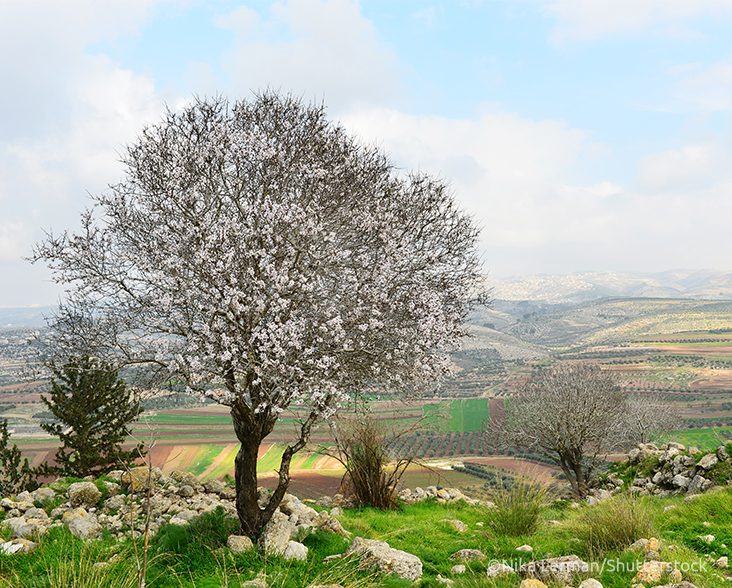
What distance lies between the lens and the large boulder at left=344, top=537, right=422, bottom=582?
6383 mm

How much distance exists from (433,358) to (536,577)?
12.8 ft

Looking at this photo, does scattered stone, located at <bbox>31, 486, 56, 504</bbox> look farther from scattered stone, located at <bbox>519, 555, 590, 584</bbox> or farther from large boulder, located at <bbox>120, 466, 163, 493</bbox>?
scattered stone, located at <bbox>519, 555, 590, 584</bbox>

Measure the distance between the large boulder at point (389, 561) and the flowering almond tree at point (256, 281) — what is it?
94.1 inches

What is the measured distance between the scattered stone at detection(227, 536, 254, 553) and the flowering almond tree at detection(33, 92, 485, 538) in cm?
92

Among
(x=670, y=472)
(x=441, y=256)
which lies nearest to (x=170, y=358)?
(x=441, y=256)

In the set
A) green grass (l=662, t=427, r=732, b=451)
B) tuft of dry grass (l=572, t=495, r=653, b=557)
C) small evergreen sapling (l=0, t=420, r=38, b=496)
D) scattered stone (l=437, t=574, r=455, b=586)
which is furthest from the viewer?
green grass (l=662, t=427, r=732, b=451)

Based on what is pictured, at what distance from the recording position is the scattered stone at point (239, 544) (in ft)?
23.1

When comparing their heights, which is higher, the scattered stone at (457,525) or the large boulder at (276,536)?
the large boulder at (276,536)

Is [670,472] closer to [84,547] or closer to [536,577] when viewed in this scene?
[536,577]

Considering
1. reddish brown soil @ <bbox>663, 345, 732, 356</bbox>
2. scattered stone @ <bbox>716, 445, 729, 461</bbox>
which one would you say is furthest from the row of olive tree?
reddish brown soil @ <bbox>663, 345, 732, 356</bbox>

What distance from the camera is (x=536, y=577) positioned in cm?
582

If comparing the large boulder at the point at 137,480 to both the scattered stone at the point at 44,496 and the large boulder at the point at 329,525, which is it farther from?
the large boulder at the point at 329,525

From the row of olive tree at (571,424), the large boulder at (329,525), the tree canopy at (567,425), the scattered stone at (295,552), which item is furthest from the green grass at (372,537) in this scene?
the tree canopy at (567,425)

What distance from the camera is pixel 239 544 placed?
281 inches
